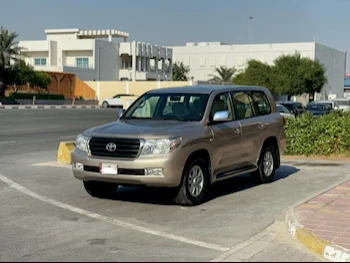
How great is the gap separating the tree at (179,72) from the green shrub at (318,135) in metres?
80.8

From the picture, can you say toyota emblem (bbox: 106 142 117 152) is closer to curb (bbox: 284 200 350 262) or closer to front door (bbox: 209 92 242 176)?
front door (bbox: 209 92 242 176)

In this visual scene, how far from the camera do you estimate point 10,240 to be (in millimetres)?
6594

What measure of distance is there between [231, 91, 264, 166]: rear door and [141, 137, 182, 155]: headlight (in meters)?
2.12

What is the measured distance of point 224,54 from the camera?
9462 cm

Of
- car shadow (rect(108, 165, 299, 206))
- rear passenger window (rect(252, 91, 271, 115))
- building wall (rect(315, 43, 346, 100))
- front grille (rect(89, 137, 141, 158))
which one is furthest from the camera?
building wall (rect(315, 43, 346, 100))

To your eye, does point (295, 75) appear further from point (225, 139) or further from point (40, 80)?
point (225, 139)

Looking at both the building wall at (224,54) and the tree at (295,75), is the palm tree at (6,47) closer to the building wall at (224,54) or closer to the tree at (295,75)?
the tree at (295,75)

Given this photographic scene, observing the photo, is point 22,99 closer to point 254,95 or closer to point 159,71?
point 159,71

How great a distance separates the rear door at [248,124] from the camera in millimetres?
9992

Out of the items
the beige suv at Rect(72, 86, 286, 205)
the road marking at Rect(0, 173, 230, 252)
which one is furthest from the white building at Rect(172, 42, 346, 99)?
the road marking at Rect(0, 173, 230, 252)

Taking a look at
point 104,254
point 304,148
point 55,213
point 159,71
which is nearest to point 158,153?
point 55,213

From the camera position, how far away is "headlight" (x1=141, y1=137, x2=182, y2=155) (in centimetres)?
812

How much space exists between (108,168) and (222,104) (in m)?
2.55

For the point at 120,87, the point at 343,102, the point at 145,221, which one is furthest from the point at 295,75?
the point at 145,221
